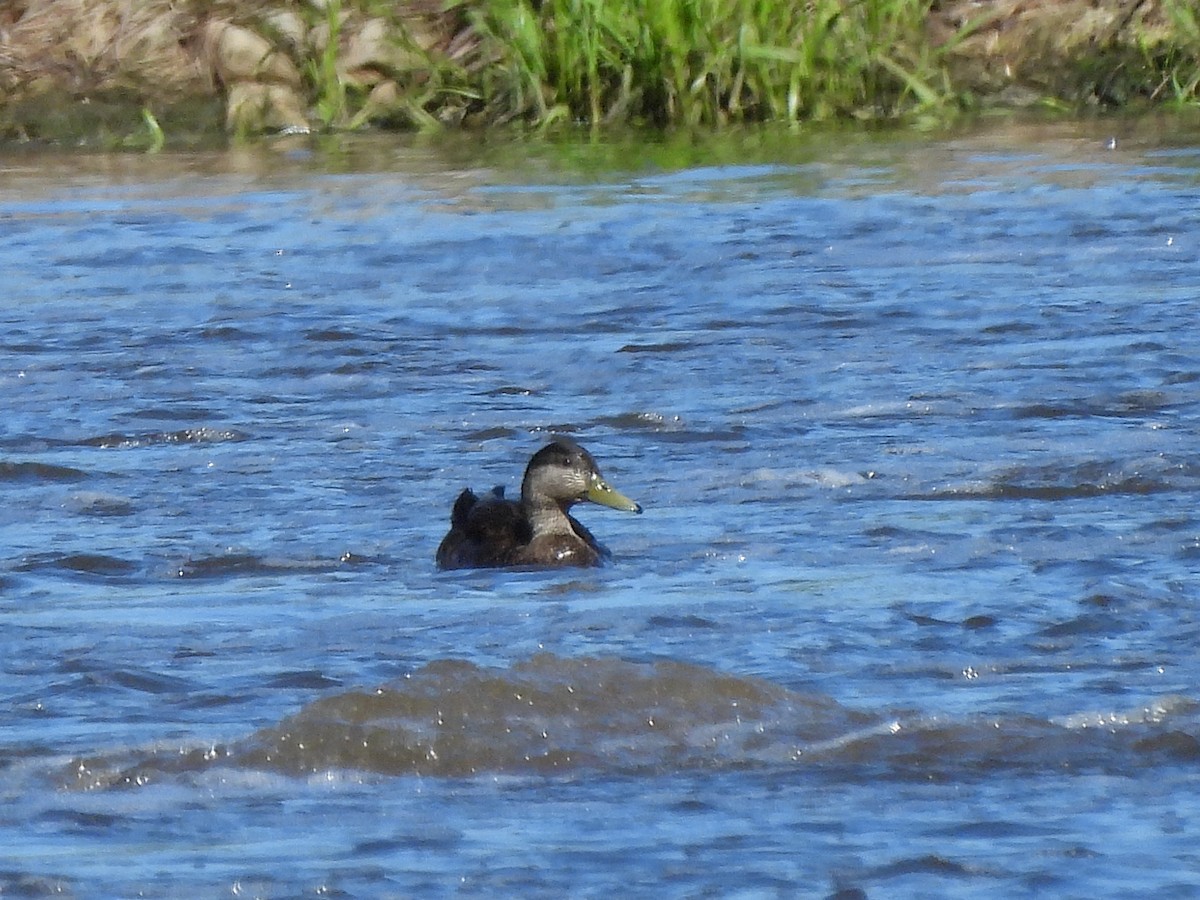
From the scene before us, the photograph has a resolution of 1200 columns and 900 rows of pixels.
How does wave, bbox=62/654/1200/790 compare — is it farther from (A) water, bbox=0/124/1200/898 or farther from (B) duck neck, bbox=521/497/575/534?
(B) duck neck, bbox=521/497/575/534

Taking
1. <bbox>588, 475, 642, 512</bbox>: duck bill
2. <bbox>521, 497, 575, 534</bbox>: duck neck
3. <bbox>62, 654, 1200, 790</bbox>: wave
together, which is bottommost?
<bbox>521, 497, 575, 534</bbox>: duck neck

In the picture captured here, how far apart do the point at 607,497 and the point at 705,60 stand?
9.31m

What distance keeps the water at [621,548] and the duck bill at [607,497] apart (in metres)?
0.09

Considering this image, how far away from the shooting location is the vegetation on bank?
52.9 feet

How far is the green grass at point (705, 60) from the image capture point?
Result: 15.9 metres

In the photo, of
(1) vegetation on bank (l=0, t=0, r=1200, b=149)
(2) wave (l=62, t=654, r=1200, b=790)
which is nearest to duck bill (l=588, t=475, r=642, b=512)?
(2) wave (l=62, t=654, r=1200, b=790)

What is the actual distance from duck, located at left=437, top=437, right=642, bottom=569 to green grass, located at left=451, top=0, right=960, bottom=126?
8602mm

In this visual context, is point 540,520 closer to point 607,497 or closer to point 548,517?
point 548,517

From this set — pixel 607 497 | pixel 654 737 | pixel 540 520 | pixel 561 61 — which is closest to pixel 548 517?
pixel 540 520

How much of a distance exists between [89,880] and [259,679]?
4.02ft

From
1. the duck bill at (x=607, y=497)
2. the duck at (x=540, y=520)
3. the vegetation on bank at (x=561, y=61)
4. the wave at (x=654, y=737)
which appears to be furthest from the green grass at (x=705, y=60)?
the wave at (x=654, y=737)

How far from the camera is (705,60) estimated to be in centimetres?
1620

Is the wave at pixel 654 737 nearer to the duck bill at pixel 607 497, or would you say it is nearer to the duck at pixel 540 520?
the duck at pixel 540 520

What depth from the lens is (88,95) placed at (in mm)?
18031
